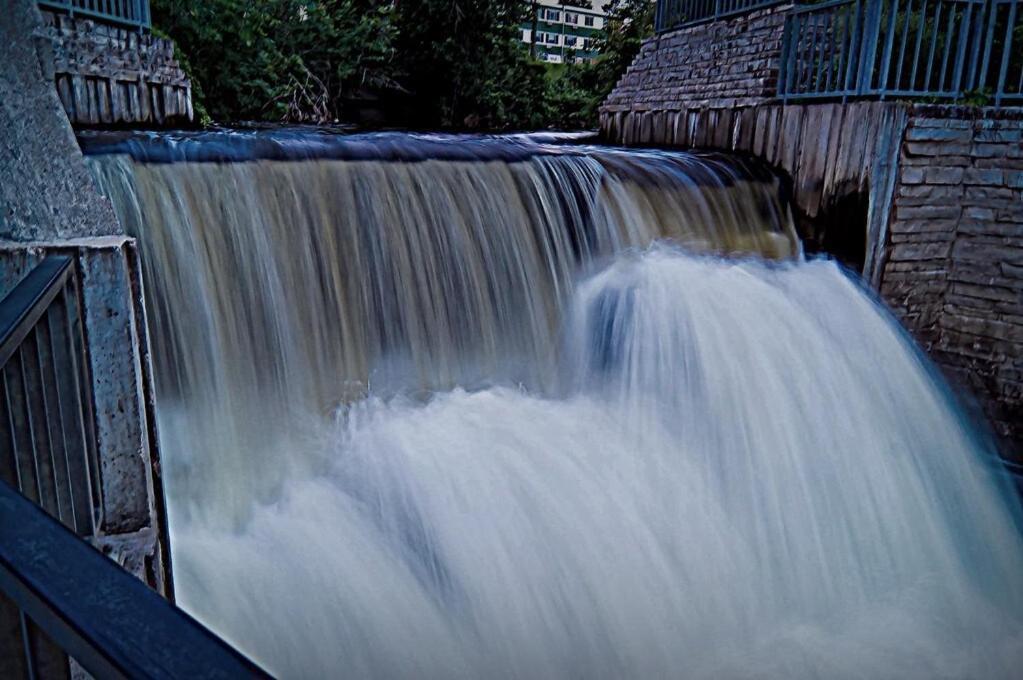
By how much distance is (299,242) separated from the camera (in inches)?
203

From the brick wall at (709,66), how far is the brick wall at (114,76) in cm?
673

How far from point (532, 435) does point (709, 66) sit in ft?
27.7

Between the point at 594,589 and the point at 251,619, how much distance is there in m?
1.71

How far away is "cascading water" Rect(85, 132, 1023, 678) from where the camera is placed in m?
3.94

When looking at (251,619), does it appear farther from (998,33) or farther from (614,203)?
(998,33)

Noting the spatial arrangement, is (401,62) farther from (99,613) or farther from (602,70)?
(99,613)

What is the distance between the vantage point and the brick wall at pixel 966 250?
6.43m

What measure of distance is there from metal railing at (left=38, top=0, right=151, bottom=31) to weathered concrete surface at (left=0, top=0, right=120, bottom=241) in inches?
210

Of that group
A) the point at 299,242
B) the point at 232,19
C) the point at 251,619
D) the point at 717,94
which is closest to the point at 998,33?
the point at 717,94

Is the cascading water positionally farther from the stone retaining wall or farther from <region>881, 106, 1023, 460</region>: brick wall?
the stone retaining wall

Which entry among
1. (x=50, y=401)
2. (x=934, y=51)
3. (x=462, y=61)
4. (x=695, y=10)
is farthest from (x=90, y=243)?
(x=462, y=61)

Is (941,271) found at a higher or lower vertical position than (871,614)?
higher

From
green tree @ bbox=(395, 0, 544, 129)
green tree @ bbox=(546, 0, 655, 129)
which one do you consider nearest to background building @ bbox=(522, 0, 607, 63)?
green tree @ bbox=(546, 0, 655, 129)

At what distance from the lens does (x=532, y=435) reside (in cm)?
499
